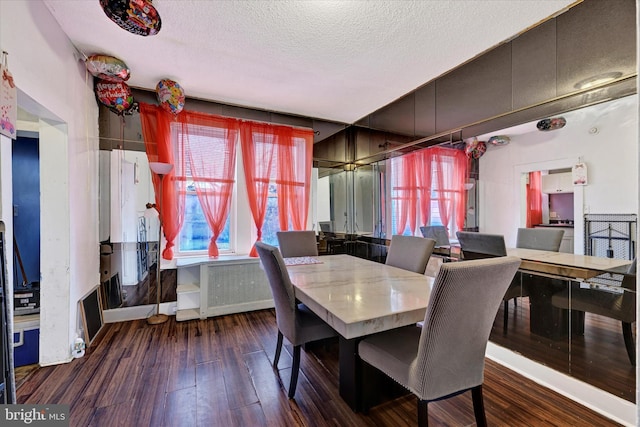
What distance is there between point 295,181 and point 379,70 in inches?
69.7

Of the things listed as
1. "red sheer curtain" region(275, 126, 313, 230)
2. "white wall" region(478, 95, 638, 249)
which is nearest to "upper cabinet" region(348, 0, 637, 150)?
"white wall" region(478, 95, 638, 249)

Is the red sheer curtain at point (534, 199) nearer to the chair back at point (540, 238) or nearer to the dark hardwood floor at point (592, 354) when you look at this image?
the chair back at point (540, 238)

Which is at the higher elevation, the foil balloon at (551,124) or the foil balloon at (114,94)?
the foil balloon at (114,94)

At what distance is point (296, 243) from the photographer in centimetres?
301

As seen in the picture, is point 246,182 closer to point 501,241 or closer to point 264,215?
point 264,215

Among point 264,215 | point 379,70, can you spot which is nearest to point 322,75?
point 379,70

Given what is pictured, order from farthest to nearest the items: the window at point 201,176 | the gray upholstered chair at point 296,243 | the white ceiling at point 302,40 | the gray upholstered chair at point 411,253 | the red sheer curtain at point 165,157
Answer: the window at point 201,176
the red sheer curtain at point 165,157
the gray upholstered chair at point 296,243
the gray upholstered chair at point 411,253
the white ceiling at point 302,40

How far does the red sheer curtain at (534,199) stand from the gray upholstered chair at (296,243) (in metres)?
2.02

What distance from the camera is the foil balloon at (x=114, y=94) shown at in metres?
2.77

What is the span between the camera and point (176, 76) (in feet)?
9.32

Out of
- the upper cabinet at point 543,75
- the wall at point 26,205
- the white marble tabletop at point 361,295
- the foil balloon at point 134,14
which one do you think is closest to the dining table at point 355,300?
the white marble tabletop at point 361,295

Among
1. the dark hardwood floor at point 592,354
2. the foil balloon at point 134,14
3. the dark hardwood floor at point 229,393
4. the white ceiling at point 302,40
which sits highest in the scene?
the white ceiling at point 302,40

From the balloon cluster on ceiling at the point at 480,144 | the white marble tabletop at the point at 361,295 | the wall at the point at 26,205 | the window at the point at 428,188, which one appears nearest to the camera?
the white marble tabletop at the point at 361,295

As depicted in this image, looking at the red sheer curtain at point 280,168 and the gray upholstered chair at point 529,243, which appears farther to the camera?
the red sheer curtain at point 280,168
